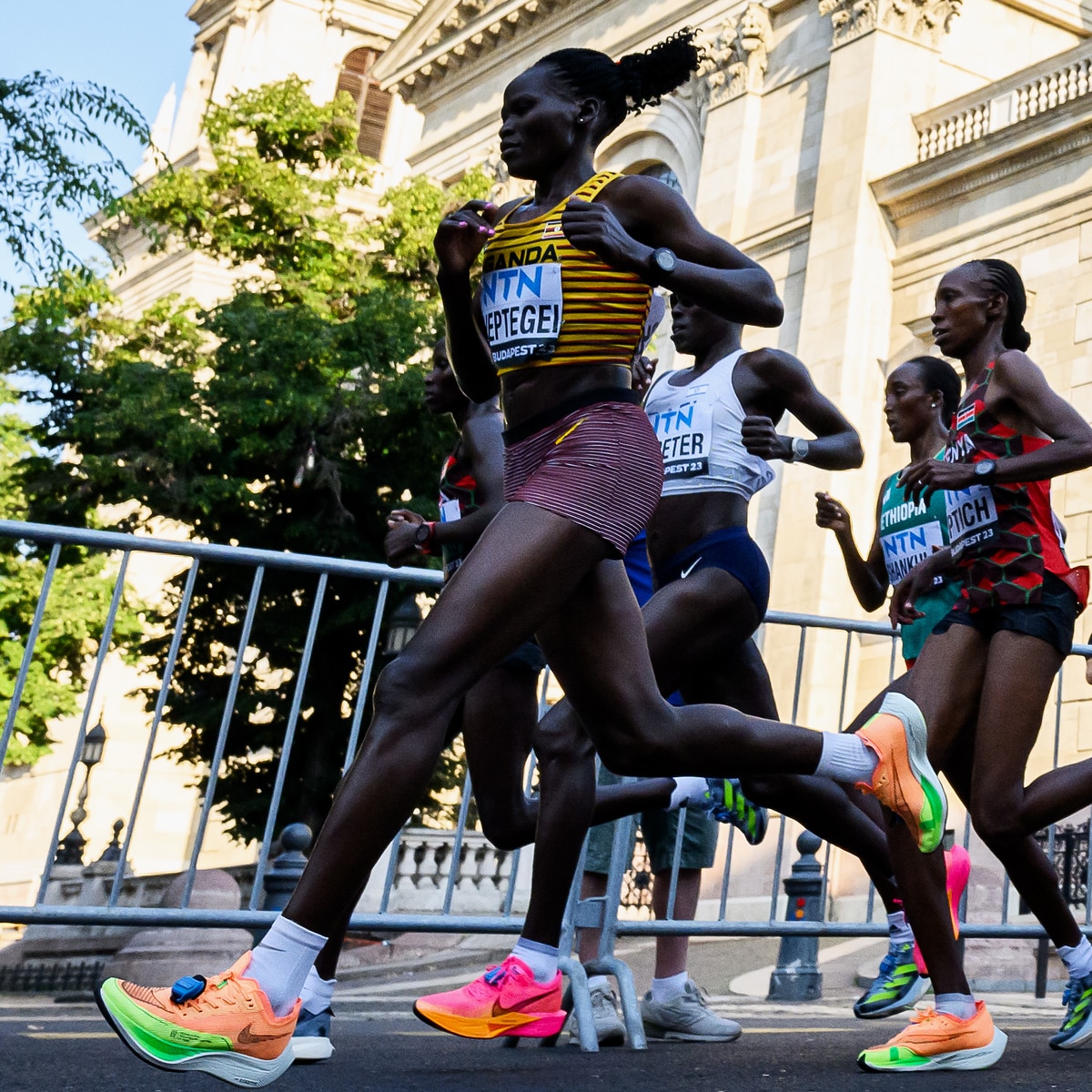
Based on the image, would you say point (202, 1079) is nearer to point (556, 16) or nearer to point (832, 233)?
point (832, 233)

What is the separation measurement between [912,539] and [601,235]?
283 centimetres

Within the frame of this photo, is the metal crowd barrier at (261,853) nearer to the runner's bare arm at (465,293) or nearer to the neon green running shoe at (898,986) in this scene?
the neon green running shoe at (898,986)

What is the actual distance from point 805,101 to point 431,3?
1143cm

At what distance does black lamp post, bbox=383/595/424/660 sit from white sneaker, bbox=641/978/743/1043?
6.87 ft

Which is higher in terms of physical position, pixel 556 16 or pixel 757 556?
pixel 556 16

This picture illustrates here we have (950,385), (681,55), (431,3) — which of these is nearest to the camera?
(681,55)

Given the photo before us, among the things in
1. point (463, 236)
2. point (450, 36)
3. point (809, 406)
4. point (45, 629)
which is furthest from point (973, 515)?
point (450, 36)

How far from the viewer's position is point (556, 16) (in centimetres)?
3016

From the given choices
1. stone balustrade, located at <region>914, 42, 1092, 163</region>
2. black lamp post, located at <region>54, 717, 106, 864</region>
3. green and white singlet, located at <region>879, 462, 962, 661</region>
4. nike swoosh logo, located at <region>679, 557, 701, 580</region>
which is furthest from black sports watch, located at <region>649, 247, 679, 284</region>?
black lamp post, located at <region>54, 717, 106, 864</region>

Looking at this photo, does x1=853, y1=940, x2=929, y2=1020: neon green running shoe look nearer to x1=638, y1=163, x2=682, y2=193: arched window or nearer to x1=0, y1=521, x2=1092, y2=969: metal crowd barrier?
x1=0, y1=521, x2=1092, y2=969: metal crowd barrier

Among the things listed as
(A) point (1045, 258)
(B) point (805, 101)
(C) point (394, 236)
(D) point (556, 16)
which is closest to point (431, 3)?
(D) point (556, 16)

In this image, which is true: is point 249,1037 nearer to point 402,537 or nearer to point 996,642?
point 402,537

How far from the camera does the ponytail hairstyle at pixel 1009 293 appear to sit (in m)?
5.11

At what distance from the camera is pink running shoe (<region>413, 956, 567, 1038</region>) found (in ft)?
13.3
